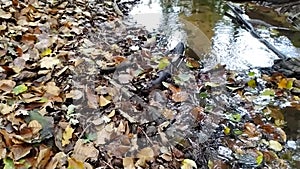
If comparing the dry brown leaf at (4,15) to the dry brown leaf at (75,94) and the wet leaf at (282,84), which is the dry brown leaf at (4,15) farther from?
the wet leaf at (282,84)

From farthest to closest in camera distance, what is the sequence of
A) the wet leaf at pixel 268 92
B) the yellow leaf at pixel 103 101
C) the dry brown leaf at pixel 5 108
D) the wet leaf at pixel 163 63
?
the wet leaf at pixel 268 92 → the wet leaf at pixel 163 63 → the yellow leaf at pixel 103 101 → the dry brown leaf at pixel 5 108

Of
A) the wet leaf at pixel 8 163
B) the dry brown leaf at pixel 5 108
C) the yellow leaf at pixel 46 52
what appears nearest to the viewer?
the wet leaf at pixel 8 163

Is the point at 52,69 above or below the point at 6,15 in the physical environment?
below

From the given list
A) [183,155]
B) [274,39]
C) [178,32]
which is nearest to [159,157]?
[183,155]

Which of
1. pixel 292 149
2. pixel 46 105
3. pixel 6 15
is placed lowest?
pixel 292 149

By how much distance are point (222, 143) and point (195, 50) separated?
66.2 inches

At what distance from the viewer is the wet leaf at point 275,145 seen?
2.93 meters

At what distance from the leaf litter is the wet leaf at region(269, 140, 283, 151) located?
11 millimetres

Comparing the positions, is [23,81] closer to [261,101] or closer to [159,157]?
[159,157]

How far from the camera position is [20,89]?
2.68m

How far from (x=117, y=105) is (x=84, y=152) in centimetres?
55

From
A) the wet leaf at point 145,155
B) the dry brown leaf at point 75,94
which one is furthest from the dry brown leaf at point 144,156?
the dry brown leaf at point 75,94

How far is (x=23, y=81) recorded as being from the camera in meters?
2.83

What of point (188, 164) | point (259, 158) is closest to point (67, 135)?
point (188, 164)
